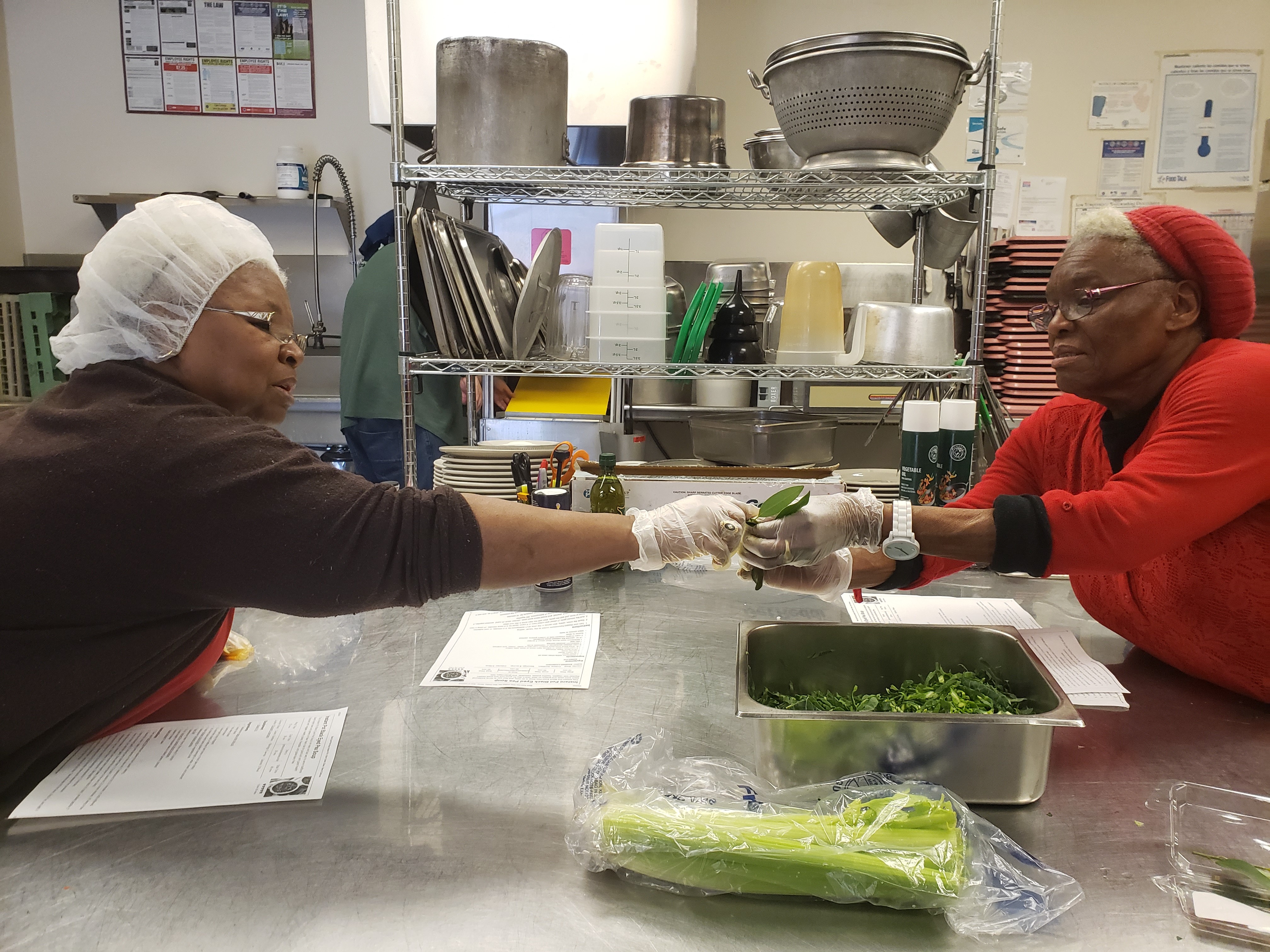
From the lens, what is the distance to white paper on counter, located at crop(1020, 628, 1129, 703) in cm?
141

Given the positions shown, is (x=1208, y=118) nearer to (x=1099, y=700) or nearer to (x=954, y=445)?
(x=954, y=445)

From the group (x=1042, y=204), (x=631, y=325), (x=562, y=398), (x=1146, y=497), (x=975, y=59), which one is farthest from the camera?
(x=1042, y=204)

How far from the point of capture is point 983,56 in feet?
7.19

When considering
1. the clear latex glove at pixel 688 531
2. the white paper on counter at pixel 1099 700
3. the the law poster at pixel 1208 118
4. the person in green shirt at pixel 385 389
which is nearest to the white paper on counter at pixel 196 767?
the clear latex glove at pixel 688 531

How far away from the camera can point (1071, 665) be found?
1.50 m

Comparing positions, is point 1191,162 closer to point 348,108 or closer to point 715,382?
point 715,382

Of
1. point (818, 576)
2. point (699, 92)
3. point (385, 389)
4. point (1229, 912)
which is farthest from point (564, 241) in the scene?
point (1229, 912)

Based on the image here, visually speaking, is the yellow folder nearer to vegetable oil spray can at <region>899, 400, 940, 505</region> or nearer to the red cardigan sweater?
vegetable oil spray can at <region>899, 400, 940, 505</region>

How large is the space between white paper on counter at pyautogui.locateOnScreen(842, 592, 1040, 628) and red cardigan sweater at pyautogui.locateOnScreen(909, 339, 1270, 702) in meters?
0.25

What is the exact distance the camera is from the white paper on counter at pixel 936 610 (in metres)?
1.68

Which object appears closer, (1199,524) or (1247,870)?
(1247,870)

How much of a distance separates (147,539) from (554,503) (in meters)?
1.03

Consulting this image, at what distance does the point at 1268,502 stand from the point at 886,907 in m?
1.00

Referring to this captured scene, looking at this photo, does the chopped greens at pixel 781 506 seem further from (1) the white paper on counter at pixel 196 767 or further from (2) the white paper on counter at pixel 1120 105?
(2) the white paper on counter at pixel 1120 105
